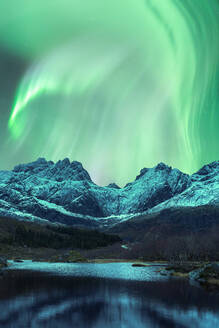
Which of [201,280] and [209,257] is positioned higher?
[209,257]

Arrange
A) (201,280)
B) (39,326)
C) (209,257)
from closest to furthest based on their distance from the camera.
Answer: (39,326) → (201,280) → (209,257)

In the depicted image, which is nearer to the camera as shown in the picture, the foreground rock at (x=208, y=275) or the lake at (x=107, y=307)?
the lake at (x=107, y=307)

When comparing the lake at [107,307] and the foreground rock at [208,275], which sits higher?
the foreground rock at [208,275]

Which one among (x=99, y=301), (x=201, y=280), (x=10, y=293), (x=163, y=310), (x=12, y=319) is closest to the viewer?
(x=12, y=319)

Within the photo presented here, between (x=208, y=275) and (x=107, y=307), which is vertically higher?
(x=208, y=275)

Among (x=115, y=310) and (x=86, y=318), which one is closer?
(x=86, y=318)

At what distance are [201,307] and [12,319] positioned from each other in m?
28.7

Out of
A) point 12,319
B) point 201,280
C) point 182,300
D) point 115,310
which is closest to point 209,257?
point 201,280

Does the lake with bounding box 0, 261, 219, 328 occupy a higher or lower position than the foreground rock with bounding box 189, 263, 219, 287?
lower

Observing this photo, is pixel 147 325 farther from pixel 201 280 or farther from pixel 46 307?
pixel 201 280

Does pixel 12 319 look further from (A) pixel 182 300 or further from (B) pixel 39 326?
(A) pixel 182 300

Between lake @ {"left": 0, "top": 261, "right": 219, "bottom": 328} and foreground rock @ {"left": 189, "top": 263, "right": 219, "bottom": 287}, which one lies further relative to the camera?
foreground rock @ {"left": 189, "top": 263, "right": 219, "bottom": 287}

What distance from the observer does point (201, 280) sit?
92.0m

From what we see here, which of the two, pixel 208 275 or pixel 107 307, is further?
pixel 208 275
